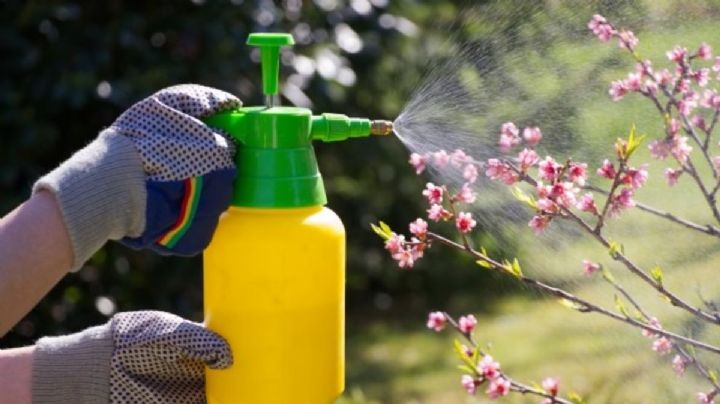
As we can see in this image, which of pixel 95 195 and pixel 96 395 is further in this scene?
pixel 96 395

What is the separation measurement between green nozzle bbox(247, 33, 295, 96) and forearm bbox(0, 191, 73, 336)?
32 cm

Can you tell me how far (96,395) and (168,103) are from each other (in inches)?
17.9

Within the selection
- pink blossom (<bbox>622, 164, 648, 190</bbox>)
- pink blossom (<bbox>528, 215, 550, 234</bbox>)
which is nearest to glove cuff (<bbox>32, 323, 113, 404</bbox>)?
pink blossom (<bbox>528, 215, 550, 234</bbox>)

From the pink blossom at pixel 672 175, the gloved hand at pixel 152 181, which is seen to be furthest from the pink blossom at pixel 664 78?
the gloved hand at pixel 152 181

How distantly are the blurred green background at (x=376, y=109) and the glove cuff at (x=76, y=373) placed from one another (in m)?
0.87

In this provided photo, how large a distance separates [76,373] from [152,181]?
1.26 ft

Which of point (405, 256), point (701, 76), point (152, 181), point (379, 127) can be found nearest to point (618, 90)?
point (701, 76)

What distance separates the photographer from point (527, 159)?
202 cm

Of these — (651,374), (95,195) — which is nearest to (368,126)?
(95,195)

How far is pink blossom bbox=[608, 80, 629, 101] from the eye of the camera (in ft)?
7.02

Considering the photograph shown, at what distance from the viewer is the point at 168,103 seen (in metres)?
1.57

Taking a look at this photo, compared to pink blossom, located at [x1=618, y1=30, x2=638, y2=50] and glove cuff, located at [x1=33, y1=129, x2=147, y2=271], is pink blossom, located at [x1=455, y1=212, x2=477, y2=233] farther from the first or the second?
glove cuff, located at [x1=33, y1=129, x2=147, y2=271]

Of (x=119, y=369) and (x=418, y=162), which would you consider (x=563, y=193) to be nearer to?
(x=418, y=162)

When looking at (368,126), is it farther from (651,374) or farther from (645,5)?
(651,374)
